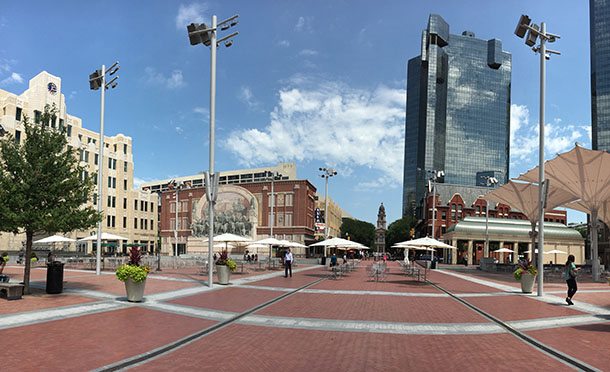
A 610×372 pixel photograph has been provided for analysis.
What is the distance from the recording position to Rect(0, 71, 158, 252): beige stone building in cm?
5676

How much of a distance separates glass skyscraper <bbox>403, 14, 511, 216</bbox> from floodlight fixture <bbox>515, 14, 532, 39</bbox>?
465ft

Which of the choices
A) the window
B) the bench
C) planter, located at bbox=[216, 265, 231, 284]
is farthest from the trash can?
the window

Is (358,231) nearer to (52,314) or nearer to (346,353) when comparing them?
(52,314)

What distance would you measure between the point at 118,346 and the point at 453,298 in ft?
43.4

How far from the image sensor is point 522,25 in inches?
757

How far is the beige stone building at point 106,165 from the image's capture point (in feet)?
186

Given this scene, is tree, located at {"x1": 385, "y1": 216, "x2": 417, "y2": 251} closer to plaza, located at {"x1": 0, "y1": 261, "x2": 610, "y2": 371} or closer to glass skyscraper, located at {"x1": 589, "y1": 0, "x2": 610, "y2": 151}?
glass skyscraper, located at {"x1": 589, "y1": 0, "x2": 610, "y2": 151}

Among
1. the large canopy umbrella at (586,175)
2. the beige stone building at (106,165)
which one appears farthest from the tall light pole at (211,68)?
the beige stone building at (106,165)

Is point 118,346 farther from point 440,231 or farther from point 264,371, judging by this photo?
point 440,231

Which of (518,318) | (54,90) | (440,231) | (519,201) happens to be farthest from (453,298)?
(440,231)

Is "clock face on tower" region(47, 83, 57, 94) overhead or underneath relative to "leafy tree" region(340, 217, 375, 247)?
overhead

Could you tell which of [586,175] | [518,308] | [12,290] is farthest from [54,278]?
[586,175]

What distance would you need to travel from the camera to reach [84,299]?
14.9m

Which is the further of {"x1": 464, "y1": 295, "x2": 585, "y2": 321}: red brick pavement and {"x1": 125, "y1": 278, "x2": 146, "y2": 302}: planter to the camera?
{"x1": 125, "y1": 278, "x2": 146, "y2": 302}: planter
